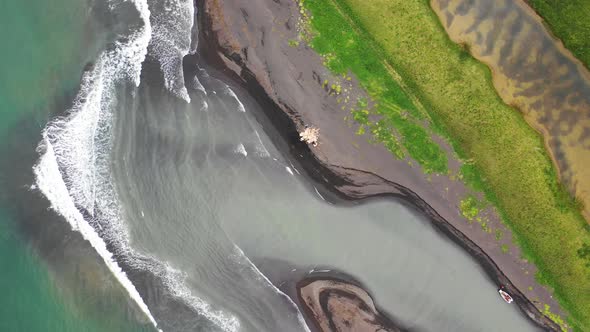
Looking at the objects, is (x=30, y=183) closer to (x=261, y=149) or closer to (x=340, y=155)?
(x=261, y=149)

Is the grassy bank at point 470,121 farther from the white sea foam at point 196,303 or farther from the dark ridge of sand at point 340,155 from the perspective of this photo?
the white sea foam at point 196,303

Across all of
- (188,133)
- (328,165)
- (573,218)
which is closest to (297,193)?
(328,165)

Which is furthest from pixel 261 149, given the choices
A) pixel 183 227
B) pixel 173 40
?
pixel 173 40

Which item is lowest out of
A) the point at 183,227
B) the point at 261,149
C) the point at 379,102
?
the point at 183,227

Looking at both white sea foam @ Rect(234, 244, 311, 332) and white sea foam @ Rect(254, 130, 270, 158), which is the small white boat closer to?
white sea foam @ Rect(234, 244, 311, 332)

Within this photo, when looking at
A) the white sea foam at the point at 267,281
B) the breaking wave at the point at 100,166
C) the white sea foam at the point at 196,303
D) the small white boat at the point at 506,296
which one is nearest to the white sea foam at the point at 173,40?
the breaking wave at the point at 100,166
